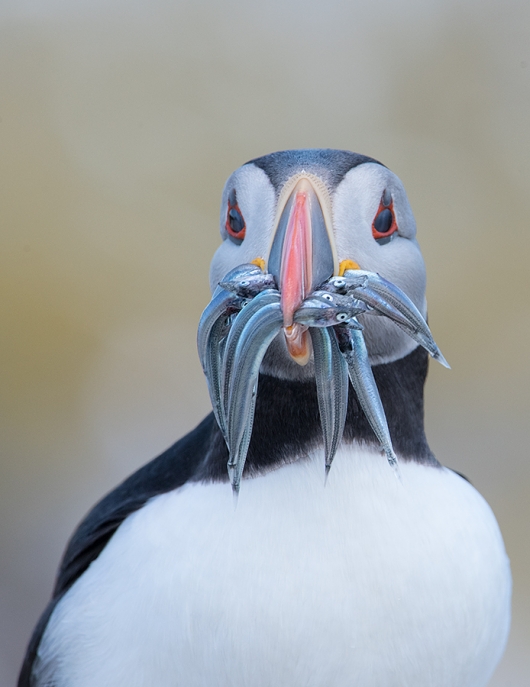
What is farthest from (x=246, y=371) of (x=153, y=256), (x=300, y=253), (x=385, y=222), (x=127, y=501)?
(x=153, y=256)

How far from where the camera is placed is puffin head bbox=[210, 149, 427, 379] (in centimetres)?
111

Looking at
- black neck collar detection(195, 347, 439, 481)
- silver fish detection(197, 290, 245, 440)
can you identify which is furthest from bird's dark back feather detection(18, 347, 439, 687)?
silver fish detection(197, 290, 245, 440)

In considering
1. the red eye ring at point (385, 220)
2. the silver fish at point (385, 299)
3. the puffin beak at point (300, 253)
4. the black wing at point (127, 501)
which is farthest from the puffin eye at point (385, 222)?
the black wing at point (127, 501)

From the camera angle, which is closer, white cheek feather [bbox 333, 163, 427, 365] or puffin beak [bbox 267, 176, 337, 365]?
puffin beak [bbox 267, 176, 337, 365]

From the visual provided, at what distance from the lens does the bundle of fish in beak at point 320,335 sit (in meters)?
1.05

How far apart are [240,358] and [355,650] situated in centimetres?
48

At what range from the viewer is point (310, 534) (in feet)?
4.21

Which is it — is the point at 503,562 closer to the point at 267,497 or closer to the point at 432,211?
the point at 267,497

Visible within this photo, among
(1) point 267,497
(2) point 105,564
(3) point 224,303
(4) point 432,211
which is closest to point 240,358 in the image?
(3) point 224,303

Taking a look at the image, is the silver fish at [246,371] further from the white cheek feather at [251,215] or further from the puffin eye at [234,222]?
the puffin eye at [234,222]

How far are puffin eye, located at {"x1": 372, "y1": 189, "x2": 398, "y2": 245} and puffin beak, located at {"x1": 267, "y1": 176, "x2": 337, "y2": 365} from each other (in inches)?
5.2

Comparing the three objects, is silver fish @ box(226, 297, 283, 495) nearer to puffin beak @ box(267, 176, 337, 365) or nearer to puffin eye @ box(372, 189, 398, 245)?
puffin beak @ box(267, 176, 337, 365)

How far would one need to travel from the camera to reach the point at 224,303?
3.63ft

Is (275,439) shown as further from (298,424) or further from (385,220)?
(385,220)
